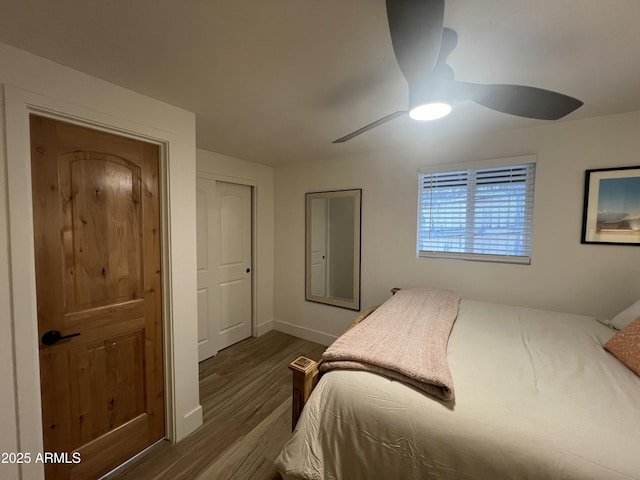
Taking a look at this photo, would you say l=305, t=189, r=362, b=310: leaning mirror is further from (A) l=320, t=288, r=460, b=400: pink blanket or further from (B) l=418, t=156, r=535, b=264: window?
(A) l=320, t=288, r=460, b=400: pink blanket

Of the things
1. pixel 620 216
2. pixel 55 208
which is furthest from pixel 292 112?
pixel 620 216

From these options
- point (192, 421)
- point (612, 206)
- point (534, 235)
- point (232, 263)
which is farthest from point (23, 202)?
point (612, 206)

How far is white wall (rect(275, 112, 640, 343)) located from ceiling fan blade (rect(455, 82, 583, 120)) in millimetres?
1085

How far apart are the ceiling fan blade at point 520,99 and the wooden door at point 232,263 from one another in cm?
266

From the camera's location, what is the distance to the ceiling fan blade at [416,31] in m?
0.75

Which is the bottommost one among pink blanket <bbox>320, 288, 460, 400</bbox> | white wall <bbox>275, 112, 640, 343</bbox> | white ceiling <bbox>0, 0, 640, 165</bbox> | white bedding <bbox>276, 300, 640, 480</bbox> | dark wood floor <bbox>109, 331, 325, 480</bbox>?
dark wood floor <bbox>109, 331, 325, 480</bbox>

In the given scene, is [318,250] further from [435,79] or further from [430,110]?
[435,79]


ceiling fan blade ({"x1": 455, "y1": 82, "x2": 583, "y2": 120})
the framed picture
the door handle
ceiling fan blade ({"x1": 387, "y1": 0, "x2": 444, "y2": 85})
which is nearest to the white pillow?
the framed picture

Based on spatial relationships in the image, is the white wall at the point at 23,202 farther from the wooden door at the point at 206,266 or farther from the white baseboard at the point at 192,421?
the wooden door at the point at 206,266

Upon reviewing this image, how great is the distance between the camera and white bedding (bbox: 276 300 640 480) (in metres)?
0.82

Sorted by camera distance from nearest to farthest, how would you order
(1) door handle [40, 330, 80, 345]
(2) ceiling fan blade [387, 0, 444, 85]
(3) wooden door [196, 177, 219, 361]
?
1. (2) ceiling fan blade [387, 0, 444, 85]
2. (1) door handle [40, 330, 80, 345]
3. (3) wooden door [196, 177, 219, 361]

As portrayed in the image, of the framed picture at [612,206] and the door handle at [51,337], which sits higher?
the framed picture at [612,206]

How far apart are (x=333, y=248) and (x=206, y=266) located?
154 centimetres

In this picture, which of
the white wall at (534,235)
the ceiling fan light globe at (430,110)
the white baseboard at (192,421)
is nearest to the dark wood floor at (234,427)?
the white baseboard at (192,421)
